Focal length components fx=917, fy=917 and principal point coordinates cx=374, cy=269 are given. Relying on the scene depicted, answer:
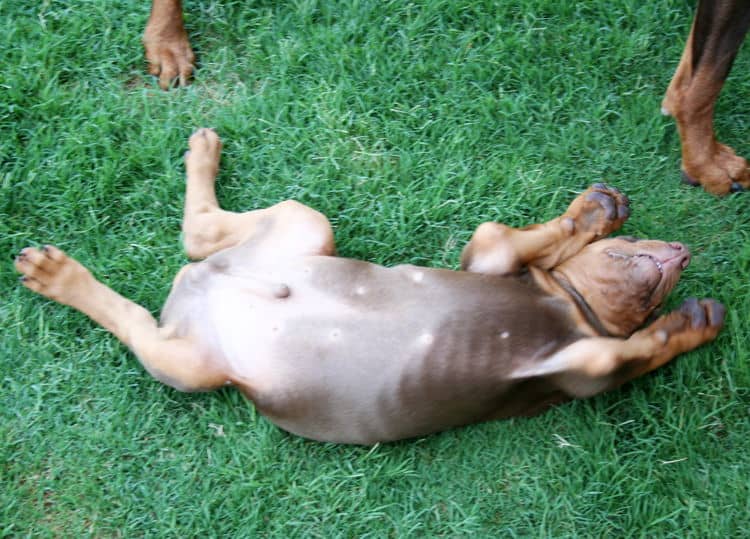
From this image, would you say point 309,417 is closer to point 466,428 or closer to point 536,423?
point 466,428

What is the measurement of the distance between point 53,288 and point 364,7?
2.11 m

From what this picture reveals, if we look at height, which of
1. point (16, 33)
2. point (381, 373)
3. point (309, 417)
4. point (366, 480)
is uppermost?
point (16, 33)

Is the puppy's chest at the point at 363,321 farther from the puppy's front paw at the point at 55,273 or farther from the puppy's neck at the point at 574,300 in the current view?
the puppy's front paw at the point at 55,273

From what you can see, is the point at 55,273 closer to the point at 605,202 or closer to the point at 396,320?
the point at 396,320

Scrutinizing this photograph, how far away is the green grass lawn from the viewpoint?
12.9 ft

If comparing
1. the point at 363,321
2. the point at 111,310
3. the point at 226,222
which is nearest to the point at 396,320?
the point at 363,321

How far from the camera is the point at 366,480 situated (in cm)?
390

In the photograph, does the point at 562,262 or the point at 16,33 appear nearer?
the point at 562,262

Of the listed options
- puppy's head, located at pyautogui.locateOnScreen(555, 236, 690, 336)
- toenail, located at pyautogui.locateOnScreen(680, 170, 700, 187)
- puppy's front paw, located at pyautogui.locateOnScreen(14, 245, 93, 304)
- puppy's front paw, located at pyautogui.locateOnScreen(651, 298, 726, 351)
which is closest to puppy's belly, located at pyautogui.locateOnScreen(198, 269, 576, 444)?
puppy's head, located at pyautogui.locateOnScreen(555, 236, 690, 336)

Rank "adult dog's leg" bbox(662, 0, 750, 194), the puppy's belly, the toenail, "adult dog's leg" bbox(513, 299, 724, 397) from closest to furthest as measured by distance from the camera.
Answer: the puppy's belly → "adult dog's leg" bbox(513, 299, 724, 397) → "adult dog's leg" bbox(662, 0, 750, 194) → the toenail

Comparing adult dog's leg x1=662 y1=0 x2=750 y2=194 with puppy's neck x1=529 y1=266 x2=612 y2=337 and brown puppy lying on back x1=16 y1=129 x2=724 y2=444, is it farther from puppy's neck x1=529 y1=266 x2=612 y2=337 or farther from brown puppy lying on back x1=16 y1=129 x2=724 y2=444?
puppy's neck x1=529 y1=266 x2=612 y2=337

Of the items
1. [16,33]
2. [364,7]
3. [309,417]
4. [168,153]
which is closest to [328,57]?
[364,7]

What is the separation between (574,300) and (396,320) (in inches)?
32.5

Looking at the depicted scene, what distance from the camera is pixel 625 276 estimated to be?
12.6 feet
